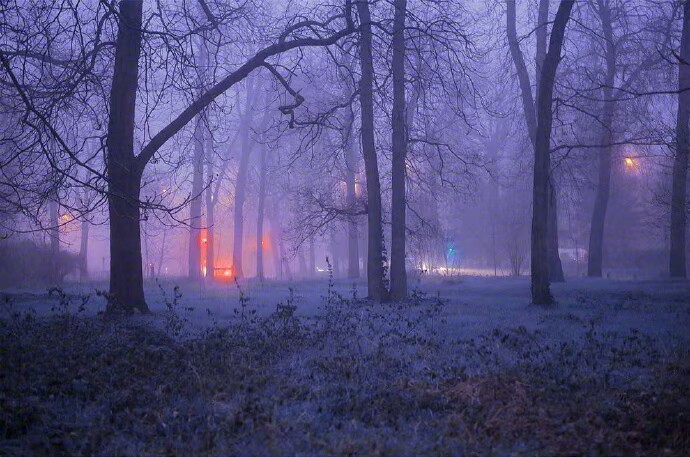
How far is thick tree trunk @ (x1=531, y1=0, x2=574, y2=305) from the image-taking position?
12773 mm

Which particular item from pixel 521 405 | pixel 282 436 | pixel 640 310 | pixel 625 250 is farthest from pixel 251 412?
pixel 625 250

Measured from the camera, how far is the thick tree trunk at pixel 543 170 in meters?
12.8

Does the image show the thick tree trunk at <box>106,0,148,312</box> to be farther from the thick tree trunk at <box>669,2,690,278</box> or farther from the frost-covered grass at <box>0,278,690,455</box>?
the thick tree trunk at <box>669,2,690,278</box>

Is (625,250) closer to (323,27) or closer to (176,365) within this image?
(323,27)

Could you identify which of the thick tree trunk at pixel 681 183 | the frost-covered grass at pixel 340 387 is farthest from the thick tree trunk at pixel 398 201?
the thick tree trunk at pixel 681 183

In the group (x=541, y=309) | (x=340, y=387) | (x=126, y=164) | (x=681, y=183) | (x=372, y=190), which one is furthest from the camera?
(x=681, y=183)

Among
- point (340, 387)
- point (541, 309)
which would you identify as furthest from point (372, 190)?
point (340, 387)

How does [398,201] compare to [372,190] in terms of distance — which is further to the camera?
[398,201]

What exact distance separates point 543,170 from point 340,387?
8806 mm

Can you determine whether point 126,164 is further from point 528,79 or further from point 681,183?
point 681,183

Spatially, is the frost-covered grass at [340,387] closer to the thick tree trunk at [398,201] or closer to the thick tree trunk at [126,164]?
the thick tree trunk at [126,164]

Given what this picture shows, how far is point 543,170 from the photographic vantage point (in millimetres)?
12945

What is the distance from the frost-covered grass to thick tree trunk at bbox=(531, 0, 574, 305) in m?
2.83

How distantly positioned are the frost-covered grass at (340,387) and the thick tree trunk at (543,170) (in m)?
2.83
